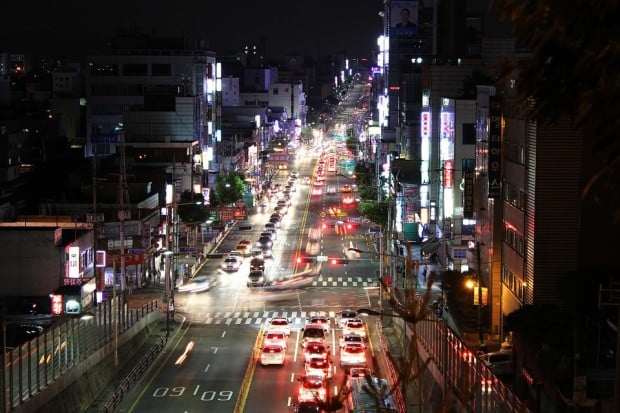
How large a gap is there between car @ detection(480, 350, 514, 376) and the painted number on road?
9.35 meters

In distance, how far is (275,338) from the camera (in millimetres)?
45062

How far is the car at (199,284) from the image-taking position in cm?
6384

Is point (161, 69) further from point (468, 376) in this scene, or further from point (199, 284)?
point (468, 376)

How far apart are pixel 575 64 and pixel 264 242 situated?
2846 inches

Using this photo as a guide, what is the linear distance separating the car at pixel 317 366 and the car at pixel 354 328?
24.0 ft

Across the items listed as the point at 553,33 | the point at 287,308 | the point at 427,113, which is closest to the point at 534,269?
the point at 287,308

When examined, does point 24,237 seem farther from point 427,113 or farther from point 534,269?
point 427,113

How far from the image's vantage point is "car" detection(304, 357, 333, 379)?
38.6m

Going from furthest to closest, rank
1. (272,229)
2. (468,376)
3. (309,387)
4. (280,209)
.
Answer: (280,209)
(272,229)
(309,387)
(468,376)

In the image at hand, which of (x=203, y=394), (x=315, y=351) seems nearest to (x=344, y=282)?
(x=315, y=351)

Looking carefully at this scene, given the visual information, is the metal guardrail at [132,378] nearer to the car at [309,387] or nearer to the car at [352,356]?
the car at [309,387]

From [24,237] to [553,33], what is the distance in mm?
45288

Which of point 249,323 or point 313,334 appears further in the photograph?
point 249,323

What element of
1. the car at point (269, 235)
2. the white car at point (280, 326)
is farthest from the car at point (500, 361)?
the car at point (269, 235)
